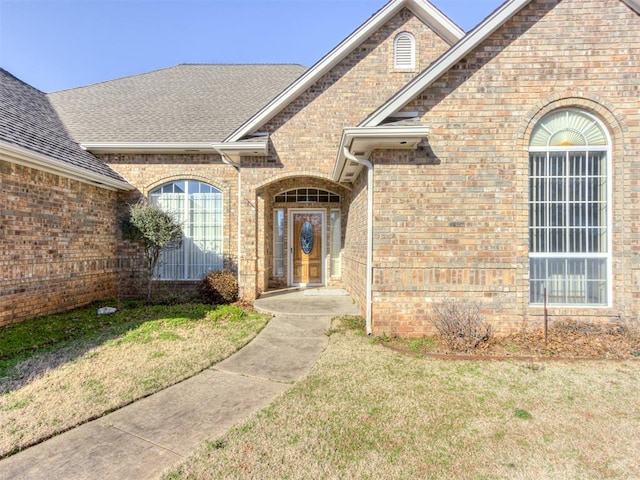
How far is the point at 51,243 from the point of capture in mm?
7125

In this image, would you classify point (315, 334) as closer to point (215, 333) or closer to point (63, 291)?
point (215, 333)

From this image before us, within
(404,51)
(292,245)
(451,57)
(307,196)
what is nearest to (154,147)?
(307,196)

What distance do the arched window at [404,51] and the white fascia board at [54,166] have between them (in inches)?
332

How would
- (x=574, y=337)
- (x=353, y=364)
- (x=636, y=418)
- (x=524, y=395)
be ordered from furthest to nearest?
(x=574, y=337)
(x=353, y=364)
(x=524, y=395)
(x=636, y=418)

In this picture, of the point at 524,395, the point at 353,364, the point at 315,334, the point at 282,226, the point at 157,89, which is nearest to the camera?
the point at 524,395

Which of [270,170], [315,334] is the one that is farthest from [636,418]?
[270,170]

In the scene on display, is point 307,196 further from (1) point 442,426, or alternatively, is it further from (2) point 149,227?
(1) point 442,426

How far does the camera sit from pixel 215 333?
19.9ft

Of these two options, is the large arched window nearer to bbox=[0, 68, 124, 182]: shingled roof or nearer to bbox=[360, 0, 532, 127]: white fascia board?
bbox=[0, 68, 124, 182]: shingled roof

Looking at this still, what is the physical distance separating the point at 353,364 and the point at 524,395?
2082 millimetres

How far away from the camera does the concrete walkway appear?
259 cm

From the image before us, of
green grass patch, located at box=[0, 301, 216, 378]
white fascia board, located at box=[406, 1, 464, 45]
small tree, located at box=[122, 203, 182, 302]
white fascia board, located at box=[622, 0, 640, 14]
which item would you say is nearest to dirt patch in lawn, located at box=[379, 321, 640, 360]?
green grass patch, located at box=[0, 301, 216, 378]

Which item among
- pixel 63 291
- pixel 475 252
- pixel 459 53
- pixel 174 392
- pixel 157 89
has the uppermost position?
pixel 157 89

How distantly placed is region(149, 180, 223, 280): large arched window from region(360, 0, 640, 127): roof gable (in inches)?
234
